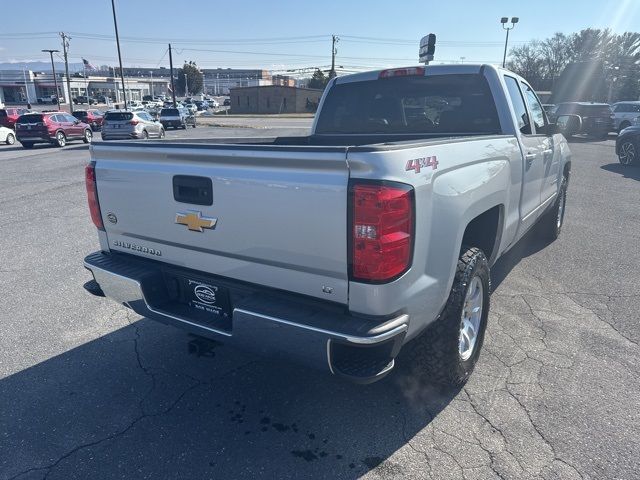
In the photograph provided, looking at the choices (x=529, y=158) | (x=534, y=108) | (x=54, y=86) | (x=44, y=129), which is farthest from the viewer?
(x=54, y=86)

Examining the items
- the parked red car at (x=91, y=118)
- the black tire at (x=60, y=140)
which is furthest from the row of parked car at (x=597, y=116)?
the parked red car at (x=91, y=118)

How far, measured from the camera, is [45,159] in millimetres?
17219

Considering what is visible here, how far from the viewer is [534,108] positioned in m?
4.99

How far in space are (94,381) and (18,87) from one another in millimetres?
121383

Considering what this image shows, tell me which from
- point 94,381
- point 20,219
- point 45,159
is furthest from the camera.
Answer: point 45,159

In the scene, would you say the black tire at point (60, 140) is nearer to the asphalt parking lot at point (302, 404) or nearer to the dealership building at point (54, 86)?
the asphalt parking lot at point (302, 404)

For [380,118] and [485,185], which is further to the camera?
[380,118]

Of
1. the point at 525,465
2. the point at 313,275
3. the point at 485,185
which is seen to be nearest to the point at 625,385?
the point at 525,465

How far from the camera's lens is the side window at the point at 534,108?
189 inches

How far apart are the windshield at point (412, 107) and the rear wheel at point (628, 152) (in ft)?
42.1

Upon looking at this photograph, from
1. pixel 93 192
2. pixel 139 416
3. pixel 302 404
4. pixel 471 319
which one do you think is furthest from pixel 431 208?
pixel 93 192

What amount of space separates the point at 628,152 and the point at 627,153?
0.19ft

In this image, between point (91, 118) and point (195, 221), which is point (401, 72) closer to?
point (195, 221)

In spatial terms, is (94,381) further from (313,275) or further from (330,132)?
(330,132)
